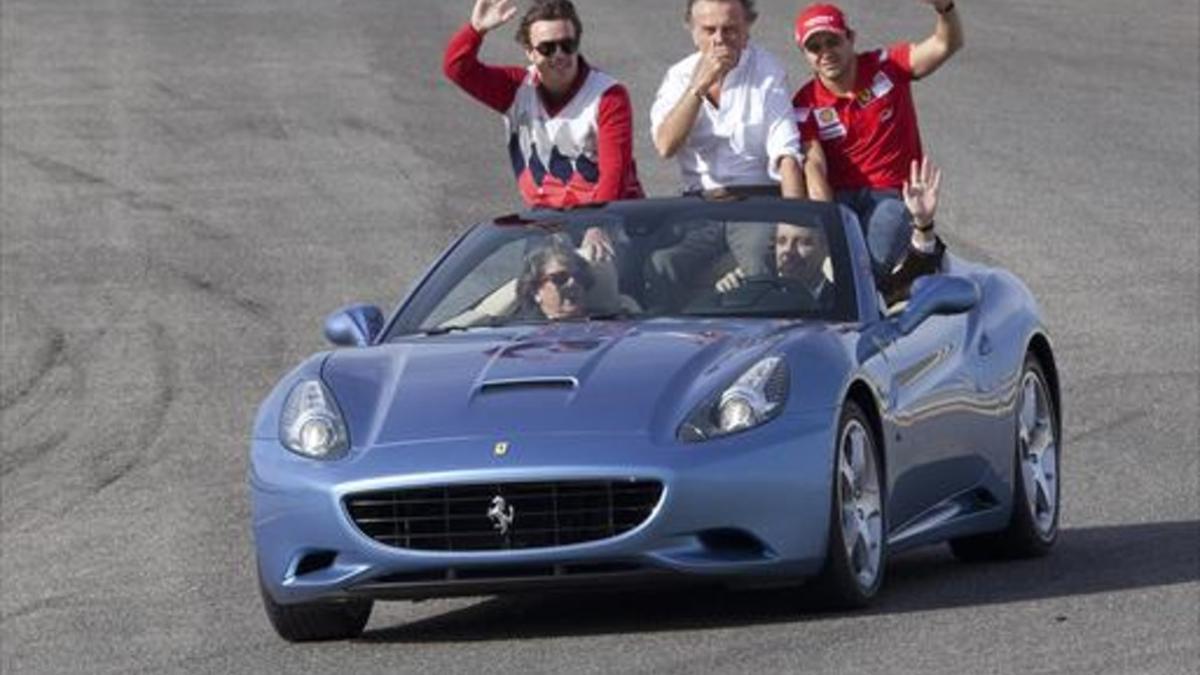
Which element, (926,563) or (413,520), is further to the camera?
(926,563)

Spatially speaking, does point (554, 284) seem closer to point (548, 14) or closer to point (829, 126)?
point (548, 14)

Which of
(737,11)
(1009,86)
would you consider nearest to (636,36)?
(1009,86)

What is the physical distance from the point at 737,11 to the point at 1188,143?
12.2 m

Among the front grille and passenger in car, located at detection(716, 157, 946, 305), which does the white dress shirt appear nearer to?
passenger in car, located at detection(716, 157, 946, 305)

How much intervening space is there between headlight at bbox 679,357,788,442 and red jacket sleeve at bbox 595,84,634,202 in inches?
99.5

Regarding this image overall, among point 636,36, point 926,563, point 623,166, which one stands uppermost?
point 623,166

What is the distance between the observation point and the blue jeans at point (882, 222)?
40.3 ft

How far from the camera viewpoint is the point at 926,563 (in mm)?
12211

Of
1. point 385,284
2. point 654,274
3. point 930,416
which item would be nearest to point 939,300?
point 930,416

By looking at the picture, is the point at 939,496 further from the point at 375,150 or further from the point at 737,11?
the point at 375,150

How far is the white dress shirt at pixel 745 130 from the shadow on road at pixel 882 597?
1551 mm

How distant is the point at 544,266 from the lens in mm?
11359

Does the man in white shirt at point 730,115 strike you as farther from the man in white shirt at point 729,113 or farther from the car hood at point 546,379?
the car hood at point 546,379

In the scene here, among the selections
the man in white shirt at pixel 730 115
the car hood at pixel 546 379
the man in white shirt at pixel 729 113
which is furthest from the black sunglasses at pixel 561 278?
the man in white shirt at pixel 729 113
